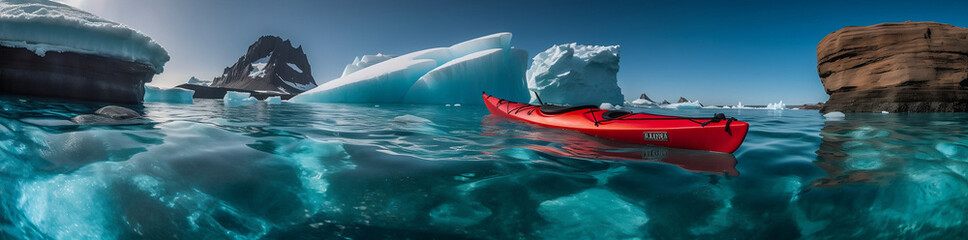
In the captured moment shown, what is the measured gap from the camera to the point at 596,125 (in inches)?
198

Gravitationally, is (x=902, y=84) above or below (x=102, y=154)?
above

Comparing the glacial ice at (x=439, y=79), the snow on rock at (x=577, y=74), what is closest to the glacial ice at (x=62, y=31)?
the glacial ice at (x=439, y=79)

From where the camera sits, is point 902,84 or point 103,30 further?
point 902,84

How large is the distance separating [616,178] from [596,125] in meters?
2.74

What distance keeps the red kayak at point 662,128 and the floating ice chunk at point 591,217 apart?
8.30 ft

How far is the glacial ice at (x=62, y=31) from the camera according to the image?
754 cm

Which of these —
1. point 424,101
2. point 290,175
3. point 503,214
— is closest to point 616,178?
Result: point 503,214

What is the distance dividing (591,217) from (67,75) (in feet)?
44.8

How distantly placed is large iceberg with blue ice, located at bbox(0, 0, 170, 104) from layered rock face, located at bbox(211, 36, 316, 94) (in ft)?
290

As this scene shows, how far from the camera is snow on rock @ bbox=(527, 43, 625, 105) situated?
109 feet

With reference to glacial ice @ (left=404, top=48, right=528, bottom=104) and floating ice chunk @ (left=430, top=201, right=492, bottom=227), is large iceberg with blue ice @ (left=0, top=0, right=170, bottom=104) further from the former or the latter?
glacial ice @ (left=404, top=48, right=528, bottom=104)

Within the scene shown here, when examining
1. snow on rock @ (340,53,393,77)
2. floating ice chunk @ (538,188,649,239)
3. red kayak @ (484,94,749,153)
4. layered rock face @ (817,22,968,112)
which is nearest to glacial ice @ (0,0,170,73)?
red kayak @ (484,94,749,153)

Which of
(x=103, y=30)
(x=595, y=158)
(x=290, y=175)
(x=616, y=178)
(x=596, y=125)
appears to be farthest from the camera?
(x=103, y=30)

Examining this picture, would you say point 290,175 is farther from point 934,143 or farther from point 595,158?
point 934,143
